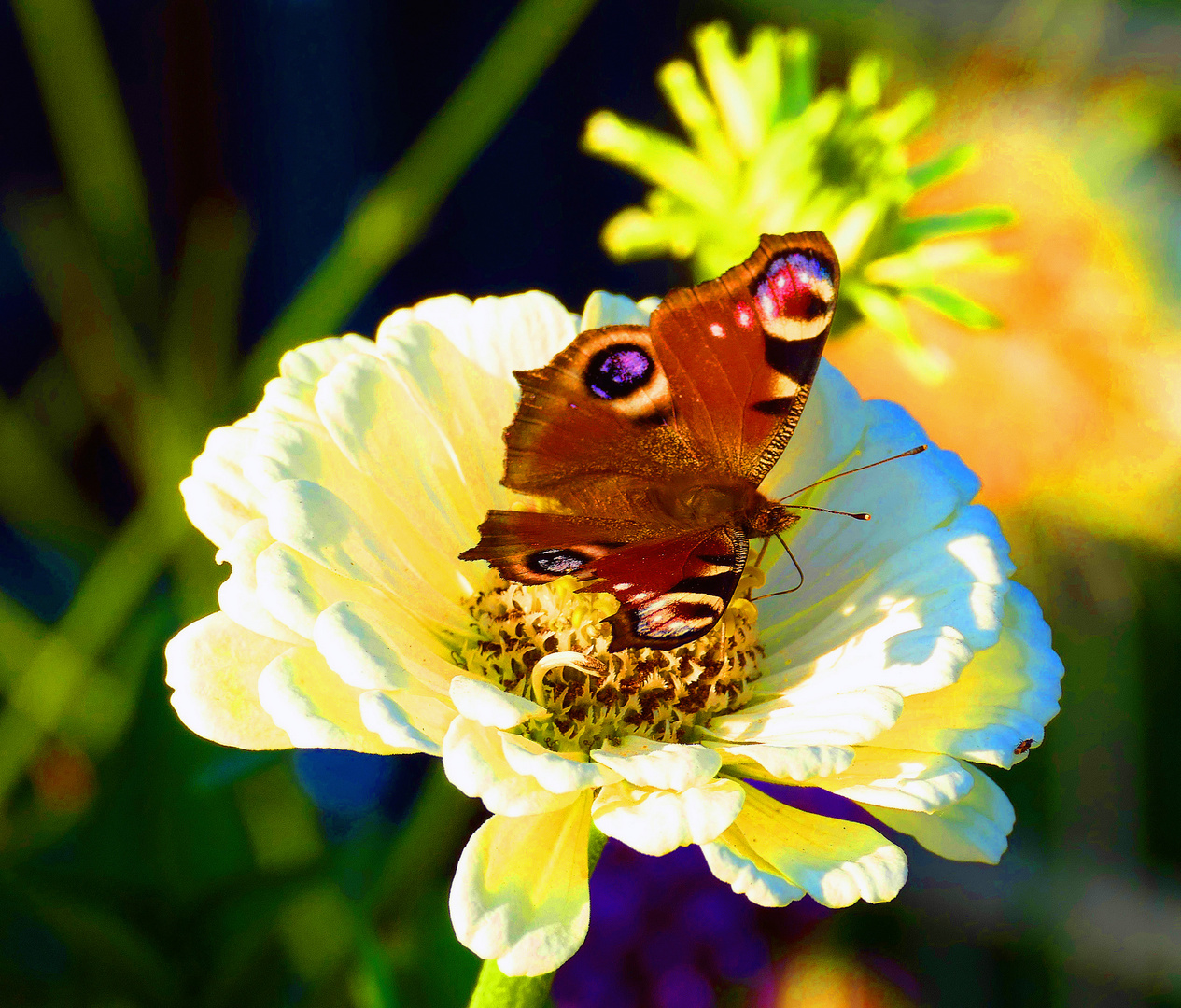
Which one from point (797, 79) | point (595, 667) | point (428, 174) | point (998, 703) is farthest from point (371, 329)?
point (998, 703)

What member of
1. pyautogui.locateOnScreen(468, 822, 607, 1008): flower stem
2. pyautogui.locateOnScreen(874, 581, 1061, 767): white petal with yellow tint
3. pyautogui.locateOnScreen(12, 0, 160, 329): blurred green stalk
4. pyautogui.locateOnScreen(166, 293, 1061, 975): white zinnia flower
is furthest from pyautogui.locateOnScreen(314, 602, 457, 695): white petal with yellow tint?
pyautogui.locateOnScreen(12, 0, 160, 329): blurred green stalk

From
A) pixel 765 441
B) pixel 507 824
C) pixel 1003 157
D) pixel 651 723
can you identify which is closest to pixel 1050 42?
pixel 1003 157

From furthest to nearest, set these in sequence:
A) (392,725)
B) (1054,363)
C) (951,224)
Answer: (1054,363), (951,224), (392,725)

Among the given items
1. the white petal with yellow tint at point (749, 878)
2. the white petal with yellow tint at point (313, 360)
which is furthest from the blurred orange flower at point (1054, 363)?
the white petal with yellow tint at point (749, 878)

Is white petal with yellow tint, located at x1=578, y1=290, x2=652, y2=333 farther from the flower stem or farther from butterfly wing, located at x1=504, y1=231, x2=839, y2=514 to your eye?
the flower stem

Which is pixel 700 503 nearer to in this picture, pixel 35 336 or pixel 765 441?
pixel 765 441

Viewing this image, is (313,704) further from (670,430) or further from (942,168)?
(942,168)
